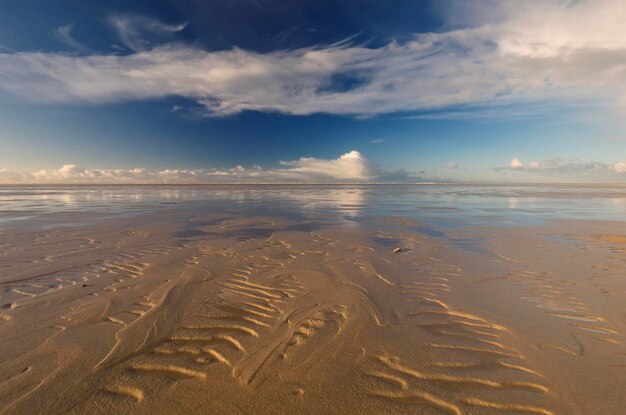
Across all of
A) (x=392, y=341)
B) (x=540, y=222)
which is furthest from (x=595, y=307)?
(x=540, y=222)

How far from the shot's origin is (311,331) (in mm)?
4367

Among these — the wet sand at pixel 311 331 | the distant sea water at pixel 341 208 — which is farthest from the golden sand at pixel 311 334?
the distant sea water at pixel 341 208

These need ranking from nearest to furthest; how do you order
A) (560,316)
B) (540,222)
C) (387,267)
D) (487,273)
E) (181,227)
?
(560,316), (487,273), (387,267), (181,227), (540,222)

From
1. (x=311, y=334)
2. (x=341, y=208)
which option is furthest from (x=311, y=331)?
(x=341, y=208)

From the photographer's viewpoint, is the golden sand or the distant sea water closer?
the golden sand

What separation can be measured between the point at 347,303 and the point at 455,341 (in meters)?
1.91

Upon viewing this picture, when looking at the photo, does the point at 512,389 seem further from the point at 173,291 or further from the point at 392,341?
the point at 173,291

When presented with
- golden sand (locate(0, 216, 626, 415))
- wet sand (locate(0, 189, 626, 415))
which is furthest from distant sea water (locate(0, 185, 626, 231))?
golden sand (locate(0, 216, 626, 415))

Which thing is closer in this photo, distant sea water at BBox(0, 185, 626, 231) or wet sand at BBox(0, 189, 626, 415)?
wet sand at BBox(0, 189, 626, 415)

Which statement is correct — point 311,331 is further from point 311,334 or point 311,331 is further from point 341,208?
point 341,208

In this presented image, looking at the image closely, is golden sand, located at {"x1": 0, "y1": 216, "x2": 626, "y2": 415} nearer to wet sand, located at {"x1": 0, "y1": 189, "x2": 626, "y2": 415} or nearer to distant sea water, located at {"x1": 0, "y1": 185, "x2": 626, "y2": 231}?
wet sand, located at {"x1": 0, "y1": 189, "x2": 626, "y2": 415}

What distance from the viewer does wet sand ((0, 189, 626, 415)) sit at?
3.02m

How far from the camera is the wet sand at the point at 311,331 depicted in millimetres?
3021

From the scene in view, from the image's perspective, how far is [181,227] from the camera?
45.1 feet
